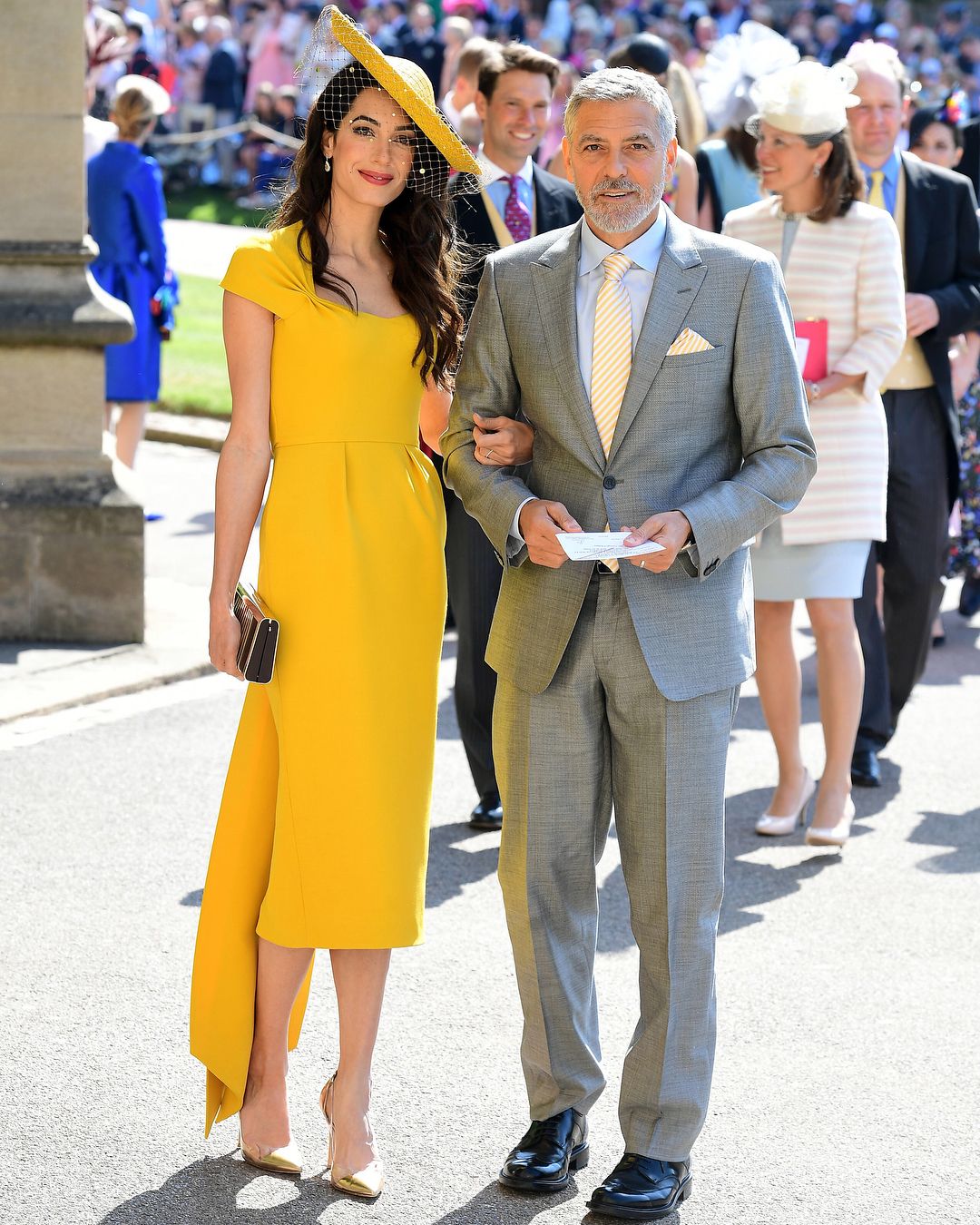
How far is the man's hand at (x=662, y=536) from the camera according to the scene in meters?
3.59

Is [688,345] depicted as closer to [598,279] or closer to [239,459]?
[598,279]

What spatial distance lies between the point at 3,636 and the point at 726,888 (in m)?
3.52

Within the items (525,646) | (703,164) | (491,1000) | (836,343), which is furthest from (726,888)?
(703,164)

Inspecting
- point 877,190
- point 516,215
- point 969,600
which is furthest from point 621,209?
point 969,600

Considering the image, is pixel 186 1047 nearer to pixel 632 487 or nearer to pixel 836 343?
pixel 632 487

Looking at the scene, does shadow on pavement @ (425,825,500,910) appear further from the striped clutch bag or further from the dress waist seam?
the dress waist seam

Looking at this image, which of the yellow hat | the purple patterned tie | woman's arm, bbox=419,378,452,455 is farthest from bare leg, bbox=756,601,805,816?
the yellow hat

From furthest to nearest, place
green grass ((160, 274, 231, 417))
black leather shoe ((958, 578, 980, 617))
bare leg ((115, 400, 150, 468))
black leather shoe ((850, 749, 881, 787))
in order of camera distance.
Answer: green grass ((160, 274, 231, 417)) < bare leg ((115, 400, 150, 468)) < black leather shoe ((958, 578, 980, 617)) < black leather shoe ((850, 749, 881, 787))

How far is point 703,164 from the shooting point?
24.4 ft

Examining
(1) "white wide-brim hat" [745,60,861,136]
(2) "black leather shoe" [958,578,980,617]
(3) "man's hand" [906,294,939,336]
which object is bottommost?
(2) "black leather shoe" [958,578,980,617]

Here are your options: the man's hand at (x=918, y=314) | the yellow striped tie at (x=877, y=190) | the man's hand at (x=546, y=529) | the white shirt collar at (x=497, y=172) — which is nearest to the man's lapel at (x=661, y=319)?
the man's hand at (x=546, y=529)

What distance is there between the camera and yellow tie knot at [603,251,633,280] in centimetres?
378

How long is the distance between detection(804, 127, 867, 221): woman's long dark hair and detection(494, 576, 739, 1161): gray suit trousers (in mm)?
2626

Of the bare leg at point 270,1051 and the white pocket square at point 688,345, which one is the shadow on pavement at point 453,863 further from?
the white pocket square at point 688,345
